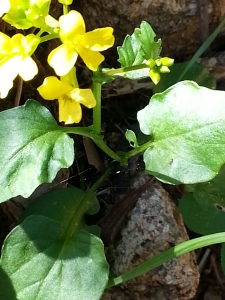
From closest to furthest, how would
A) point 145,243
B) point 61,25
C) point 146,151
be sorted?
point 61,25
point 146,151
point 145,243

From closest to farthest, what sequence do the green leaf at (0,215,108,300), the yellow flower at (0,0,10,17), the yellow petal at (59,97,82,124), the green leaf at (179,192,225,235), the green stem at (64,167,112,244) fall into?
the yellow flower at (0,0,10,17), the yellow petal at (59,97,82,124), the green leaf at (0,215,108,300), the green stem at (64,167,112,244), the green leaf at (179,192,225,235)

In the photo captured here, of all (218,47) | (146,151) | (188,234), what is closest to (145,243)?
(188,234)

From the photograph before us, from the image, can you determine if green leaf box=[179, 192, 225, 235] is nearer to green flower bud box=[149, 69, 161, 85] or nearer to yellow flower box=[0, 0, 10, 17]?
green flower bud box=[149, 69, 161, 85]

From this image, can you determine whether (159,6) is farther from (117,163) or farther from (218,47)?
(117,163)

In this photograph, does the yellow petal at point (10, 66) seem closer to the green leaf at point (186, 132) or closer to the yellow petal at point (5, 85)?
the yellow petal at point (5, 85)

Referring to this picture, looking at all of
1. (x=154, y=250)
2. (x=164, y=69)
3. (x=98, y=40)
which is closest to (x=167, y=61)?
(x=164, y=69)

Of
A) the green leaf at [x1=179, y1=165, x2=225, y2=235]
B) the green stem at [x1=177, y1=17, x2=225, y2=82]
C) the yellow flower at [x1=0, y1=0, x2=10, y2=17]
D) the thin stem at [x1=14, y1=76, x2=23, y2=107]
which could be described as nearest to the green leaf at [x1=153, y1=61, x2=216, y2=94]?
the green stem at [x1=177, y1=17, x2=225, y2=82]
